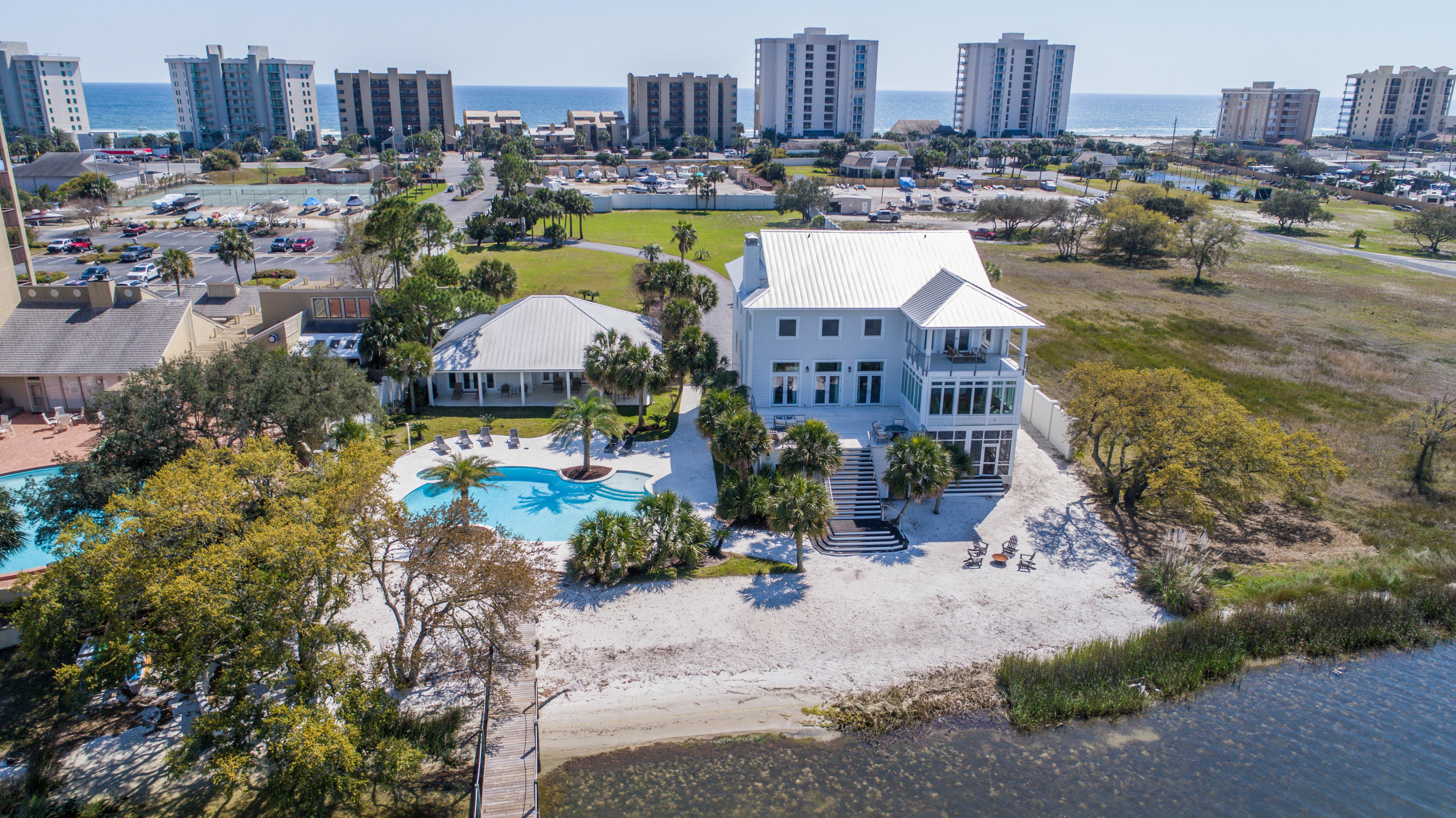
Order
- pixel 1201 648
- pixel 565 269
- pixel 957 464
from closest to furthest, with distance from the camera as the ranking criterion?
1. pixel 1201 648
2. pixel 957 464
3. pixel 565 269

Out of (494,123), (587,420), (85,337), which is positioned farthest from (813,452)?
(494,123)

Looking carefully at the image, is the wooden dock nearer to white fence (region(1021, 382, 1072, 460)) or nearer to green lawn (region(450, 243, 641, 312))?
white fence (region(1021, 382, 1072, 460))

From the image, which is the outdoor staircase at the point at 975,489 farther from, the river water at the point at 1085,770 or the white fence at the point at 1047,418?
the river water at the point at 1085,770

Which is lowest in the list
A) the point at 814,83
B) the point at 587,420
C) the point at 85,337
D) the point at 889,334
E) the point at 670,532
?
the point at 670,532

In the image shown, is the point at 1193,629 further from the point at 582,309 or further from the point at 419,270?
the point at 419,270

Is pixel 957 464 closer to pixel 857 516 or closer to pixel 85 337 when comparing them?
pixel 857 516

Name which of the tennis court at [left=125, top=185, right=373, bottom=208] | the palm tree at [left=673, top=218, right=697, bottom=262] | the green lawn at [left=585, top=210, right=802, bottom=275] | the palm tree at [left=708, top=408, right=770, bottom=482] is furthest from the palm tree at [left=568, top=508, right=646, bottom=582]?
the tennis court at [left=125, top=185, right=373, bottom=208]
